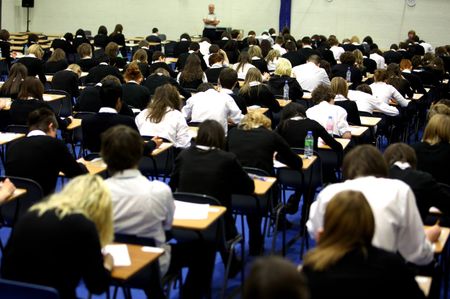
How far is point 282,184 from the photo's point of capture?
686cm

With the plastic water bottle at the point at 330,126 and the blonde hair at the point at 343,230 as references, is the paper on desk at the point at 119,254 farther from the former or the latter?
the plastic water bottle at the point at 330,126

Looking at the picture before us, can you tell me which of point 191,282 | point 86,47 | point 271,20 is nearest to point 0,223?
point 191,282

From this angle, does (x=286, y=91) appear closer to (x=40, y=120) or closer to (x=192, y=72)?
(x=192, y=72)

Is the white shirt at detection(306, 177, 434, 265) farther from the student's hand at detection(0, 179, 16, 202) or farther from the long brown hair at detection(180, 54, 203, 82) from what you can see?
the long brown hair at detection(180, 54, 203, 82)

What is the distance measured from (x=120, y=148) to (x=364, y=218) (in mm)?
1769

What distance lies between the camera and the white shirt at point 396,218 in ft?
13.3

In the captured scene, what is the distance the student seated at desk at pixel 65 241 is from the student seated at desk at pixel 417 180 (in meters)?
A: 2.31

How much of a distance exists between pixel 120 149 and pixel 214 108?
13.5 ft

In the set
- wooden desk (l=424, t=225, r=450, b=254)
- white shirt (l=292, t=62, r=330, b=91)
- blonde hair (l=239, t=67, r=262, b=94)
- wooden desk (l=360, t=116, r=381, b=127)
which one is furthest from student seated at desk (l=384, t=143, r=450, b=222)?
white shirt (l=292, t=62, r=330, b=91)

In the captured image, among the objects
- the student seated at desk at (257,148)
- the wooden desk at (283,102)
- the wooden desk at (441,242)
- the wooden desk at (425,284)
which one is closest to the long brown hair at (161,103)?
the student seated at desk at (257,148)

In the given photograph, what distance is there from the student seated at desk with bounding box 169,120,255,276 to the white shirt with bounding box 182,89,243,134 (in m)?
2.99

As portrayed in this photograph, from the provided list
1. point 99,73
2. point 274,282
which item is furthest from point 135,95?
point 274,282

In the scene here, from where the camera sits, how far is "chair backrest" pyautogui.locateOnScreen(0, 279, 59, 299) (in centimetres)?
319

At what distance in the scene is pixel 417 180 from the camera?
489 centimetres
